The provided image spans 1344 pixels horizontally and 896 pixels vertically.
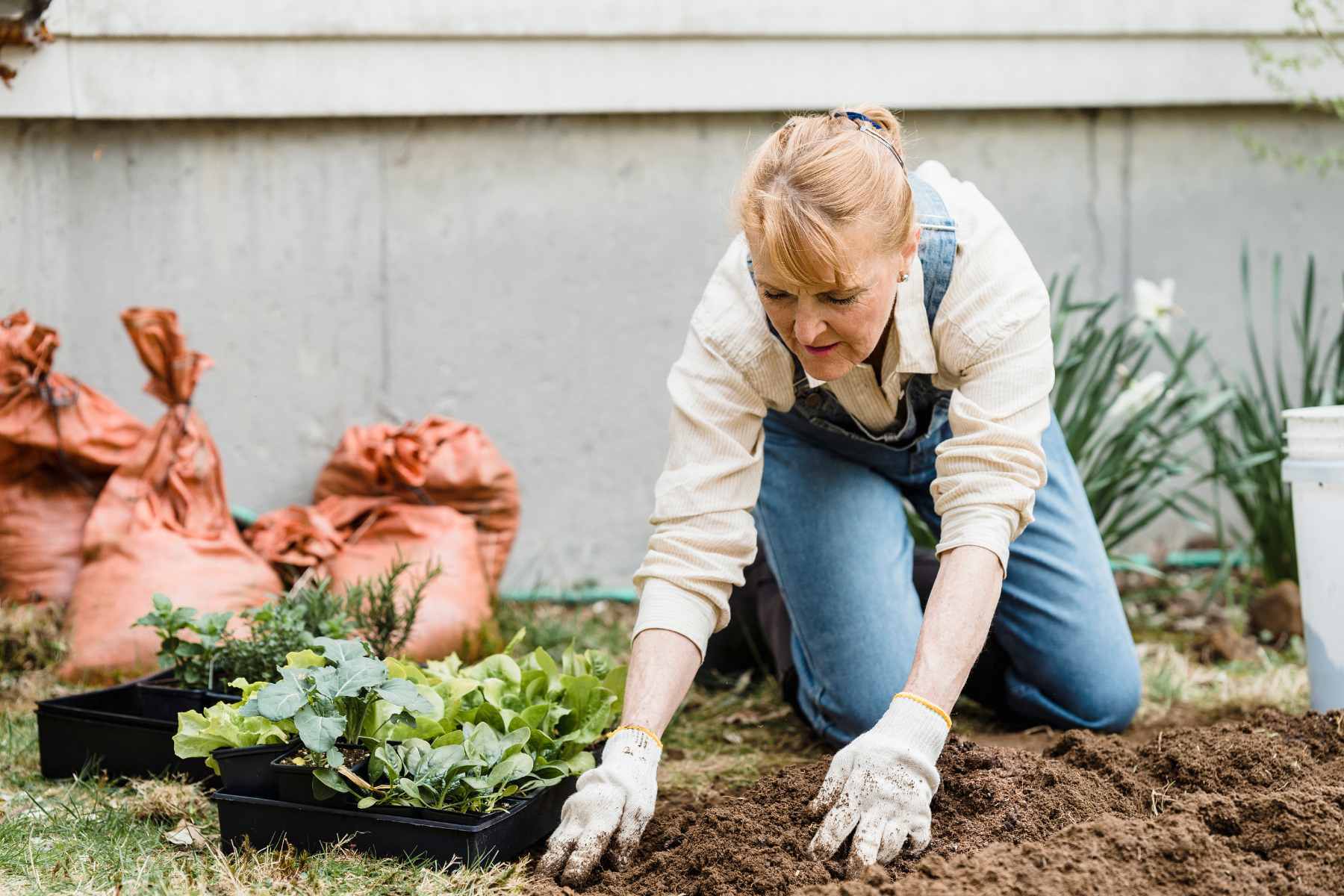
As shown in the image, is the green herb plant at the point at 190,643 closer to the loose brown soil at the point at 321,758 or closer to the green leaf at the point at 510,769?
the loose brown soil at the point at 321,758

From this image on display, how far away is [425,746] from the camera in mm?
1790

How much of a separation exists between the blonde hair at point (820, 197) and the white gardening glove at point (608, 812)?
2.29ft

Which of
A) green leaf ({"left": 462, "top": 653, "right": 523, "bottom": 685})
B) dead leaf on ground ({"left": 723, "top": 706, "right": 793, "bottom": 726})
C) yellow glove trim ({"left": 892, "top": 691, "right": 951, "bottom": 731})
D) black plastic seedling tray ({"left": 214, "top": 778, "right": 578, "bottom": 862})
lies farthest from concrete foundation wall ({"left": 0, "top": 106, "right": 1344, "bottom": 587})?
yellow glove trim ({"left": 892, "top": 691, "right": 951, "bottom": 731})

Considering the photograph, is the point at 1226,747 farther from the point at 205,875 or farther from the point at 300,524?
the point at 300,524

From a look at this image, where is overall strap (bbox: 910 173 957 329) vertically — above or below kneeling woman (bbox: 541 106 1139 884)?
above

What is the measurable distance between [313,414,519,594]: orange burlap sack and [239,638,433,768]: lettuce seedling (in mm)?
1316

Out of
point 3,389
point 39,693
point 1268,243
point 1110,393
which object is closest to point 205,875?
point 39,693

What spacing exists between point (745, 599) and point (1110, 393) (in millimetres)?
1486

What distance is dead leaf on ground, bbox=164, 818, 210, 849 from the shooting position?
1879 millimetres

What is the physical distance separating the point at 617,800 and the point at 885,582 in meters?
0.88

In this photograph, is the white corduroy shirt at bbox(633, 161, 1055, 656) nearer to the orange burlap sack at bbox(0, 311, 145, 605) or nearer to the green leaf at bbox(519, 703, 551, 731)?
the green leaf at bbox(519, 703, 551, 731)

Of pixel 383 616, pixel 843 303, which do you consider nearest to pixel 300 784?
pixel 383 616

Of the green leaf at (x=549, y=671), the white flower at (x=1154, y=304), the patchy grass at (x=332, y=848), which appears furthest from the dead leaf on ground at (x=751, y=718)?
the white flower at (x=1154, y=304)

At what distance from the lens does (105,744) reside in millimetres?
2143
